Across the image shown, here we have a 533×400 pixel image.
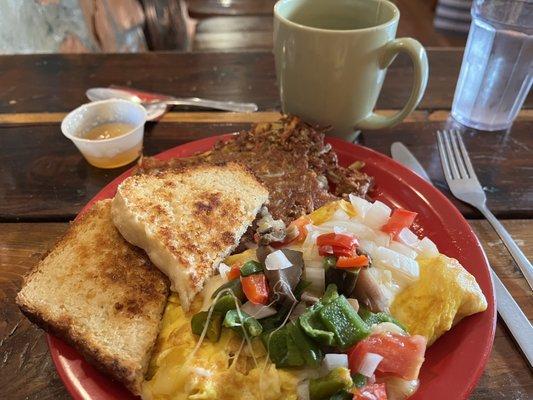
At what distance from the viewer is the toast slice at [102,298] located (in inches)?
55.1

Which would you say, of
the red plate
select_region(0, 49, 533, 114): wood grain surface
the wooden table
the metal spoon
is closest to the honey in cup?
the wooden table

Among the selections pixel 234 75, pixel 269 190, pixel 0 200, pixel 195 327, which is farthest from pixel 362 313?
pixel 234 75

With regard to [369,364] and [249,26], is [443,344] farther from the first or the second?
[249,26]

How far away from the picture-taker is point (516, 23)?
242 centimetres

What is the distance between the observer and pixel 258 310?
1423mm

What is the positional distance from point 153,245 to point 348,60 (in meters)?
1.22

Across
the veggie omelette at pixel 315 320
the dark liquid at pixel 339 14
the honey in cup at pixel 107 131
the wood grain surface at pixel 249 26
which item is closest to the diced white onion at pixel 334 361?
the veggie omelette at pixel 315 320

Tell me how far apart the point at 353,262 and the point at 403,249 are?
30cm

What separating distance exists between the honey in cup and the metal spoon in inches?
9.2

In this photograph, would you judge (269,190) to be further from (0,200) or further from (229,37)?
(229,37)

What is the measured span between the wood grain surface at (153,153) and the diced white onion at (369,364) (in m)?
1.10

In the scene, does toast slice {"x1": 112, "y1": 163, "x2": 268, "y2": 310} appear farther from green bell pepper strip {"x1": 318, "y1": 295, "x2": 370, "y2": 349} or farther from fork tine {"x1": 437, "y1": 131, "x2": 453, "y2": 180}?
fork tine {"x1": 437, "y1": 131, "x2": 453, "y2": 180}

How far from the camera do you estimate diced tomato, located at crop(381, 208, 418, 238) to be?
1.75 meters

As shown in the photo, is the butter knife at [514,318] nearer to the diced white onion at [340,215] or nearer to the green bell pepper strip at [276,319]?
the diced white onion at [340,215]
